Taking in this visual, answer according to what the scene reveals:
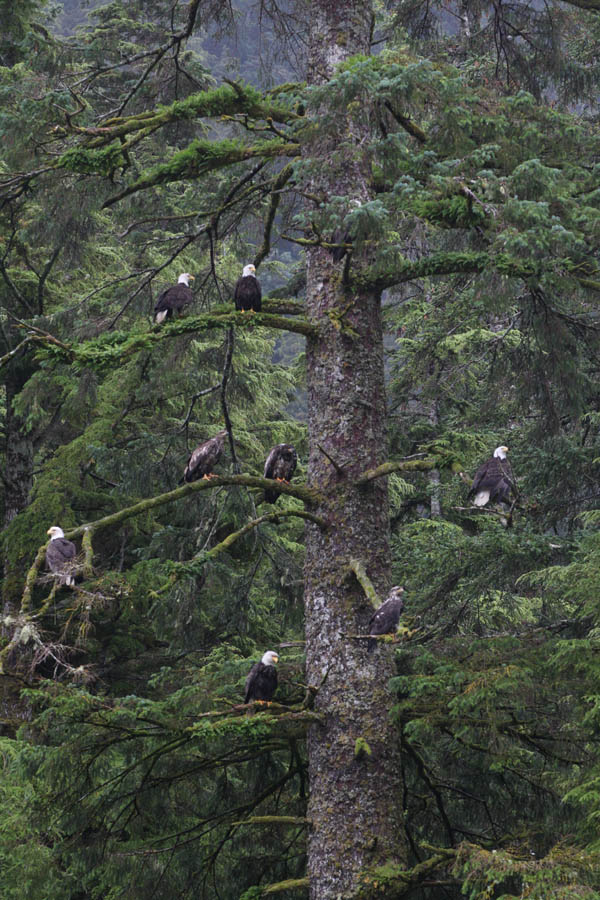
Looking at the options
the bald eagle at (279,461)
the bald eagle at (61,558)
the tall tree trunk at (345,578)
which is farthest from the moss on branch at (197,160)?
the bald eagle at (279,461)

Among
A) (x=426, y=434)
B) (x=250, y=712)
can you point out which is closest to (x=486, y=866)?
(x=250, y=712)

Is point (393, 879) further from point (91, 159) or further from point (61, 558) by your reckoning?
point (91, 159)

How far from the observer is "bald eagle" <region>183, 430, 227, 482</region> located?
722cm

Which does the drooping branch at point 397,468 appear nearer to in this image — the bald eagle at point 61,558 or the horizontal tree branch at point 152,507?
the horizontal tree branch at point 152,507

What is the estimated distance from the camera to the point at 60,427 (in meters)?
14.4

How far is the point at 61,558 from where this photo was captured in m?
5.41

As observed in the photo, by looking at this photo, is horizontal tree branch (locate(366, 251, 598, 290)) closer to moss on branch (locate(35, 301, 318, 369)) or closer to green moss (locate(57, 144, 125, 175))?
moss on branch (locate(35, 301, 318, 369))

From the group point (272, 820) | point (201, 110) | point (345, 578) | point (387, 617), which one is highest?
point (201, 110)

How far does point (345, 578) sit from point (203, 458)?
1.91 metres

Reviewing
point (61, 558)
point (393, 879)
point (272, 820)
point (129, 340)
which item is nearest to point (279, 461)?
point (129, 340)

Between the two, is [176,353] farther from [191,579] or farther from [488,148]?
[488,148]

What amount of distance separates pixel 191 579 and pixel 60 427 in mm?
8399

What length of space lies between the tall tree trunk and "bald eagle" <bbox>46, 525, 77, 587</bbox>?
5.21ft

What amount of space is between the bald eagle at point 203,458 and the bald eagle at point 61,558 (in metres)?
1.72
